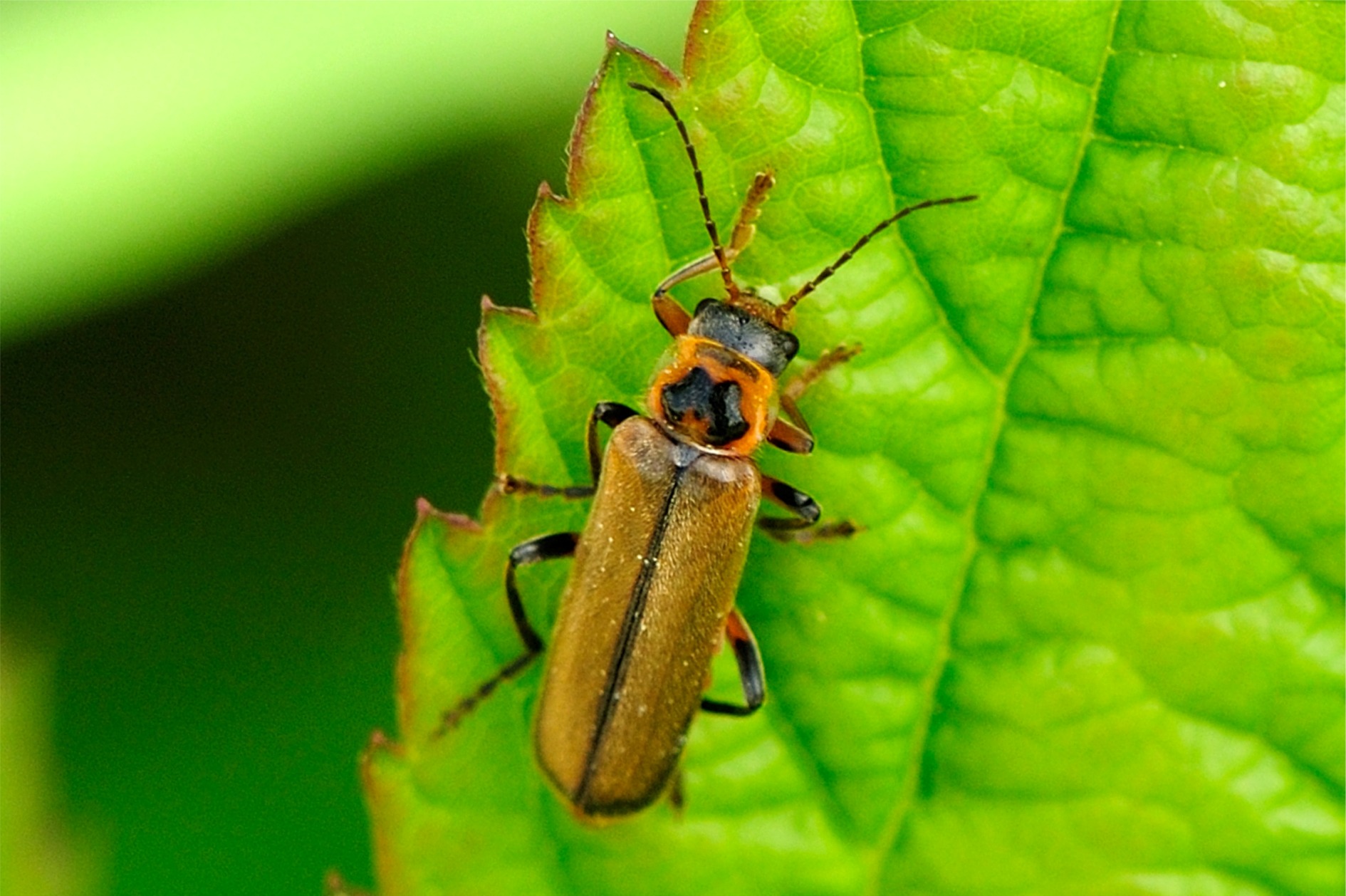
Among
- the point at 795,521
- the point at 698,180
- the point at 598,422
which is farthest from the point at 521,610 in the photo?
the point at 698,180

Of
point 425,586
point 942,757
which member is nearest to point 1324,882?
point 942,757

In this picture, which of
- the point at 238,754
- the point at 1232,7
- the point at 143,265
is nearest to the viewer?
the point at 1232,7

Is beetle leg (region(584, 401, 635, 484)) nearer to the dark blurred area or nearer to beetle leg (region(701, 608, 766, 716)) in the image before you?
beetle leg (region(701, 608, 766, 716))

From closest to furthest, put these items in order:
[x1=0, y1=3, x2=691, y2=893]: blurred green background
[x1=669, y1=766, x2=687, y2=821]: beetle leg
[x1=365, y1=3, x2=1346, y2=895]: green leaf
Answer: [x1=365, y1=3, x2=1346, y2=895]: green leaf
[x1=669, y1=766, x2=687, y2=821]: beetle leg
[x1=0, y1=3, x2=691, y2=893]: blurred green background

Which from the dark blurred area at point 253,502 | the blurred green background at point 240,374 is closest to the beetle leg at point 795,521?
the blurred green background at point 240,374

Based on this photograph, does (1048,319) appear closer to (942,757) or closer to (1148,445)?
(1148,445)

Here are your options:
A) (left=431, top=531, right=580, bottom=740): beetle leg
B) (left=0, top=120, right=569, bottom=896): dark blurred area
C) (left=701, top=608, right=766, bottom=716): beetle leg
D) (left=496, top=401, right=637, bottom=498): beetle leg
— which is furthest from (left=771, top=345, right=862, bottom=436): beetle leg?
(left=0, top=120, right=569, bottom=896): dark blurred area
